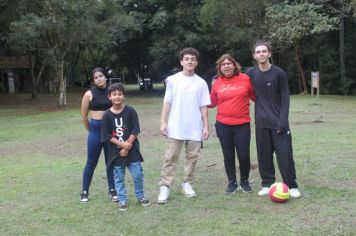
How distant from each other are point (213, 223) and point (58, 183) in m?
3.12

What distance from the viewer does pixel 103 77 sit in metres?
5.91

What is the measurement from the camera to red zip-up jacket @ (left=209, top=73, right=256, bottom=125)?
5898 millimetres

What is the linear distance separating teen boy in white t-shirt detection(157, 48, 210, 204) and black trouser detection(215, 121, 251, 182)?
24cm

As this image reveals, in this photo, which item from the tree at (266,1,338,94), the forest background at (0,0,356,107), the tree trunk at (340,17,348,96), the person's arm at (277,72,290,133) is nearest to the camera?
the person's arm at (277,72,290,133)

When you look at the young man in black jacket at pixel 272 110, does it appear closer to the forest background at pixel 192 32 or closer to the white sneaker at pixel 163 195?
the white sneaker at pixel 163 195

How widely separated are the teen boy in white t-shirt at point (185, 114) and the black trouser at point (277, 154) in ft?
2.31

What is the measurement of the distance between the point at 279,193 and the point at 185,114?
1.42 metres

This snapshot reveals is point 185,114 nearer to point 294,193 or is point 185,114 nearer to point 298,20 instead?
point 294,193

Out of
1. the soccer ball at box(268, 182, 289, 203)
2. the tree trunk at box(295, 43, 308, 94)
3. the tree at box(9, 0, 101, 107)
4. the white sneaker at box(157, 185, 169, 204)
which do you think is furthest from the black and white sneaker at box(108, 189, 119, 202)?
the tree trunk at box(295, 43, 308, 94)

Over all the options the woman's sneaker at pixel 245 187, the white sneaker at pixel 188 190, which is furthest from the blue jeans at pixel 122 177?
the woman's sneaker at pixel 245 187

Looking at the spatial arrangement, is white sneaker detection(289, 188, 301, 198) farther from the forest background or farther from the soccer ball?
the forest background

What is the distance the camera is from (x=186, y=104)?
5.93 meters

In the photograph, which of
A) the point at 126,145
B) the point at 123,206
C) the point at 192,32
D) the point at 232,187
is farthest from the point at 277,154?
the point at 192,32

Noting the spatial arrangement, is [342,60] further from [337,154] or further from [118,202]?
[118,202]
